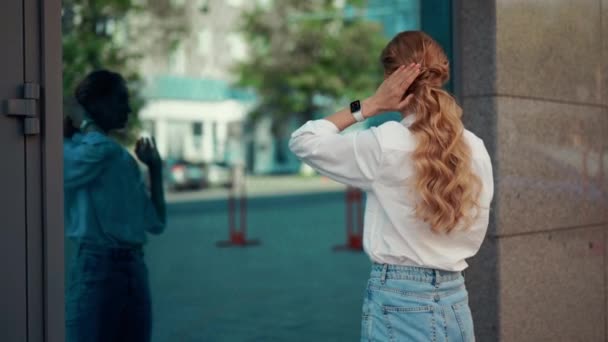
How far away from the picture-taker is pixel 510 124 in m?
4.24

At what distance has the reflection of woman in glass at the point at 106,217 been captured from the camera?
3.37m

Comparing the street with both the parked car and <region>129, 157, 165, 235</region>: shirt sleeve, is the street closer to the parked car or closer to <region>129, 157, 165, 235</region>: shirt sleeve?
<region>129, 157, 165, 235</region>: shirt sleeve

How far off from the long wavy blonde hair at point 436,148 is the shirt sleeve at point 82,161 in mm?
1310

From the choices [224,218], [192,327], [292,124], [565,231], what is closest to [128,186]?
[192,327]

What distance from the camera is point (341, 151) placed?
2.56 metres

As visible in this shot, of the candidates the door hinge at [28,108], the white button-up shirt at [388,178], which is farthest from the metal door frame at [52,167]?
the white button-up shirt at [388,178]

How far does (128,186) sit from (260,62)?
3825 cm

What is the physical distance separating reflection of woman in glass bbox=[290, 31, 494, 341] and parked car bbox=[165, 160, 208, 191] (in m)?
26.9

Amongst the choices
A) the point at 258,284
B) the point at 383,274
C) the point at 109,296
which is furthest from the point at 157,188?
the point at 258,284

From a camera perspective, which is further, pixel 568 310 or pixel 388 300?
pixel 568 310

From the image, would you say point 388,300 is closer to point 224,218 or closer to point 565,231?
point 565,231

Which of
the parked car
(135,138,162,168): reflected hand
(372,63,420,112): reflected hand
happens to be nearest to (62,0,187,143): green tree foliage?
(135,138,162,168): reflected hand

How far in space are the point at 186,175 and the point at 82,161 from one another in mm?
28192

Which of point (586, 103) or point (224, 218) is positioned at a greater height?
point (586, 103)
